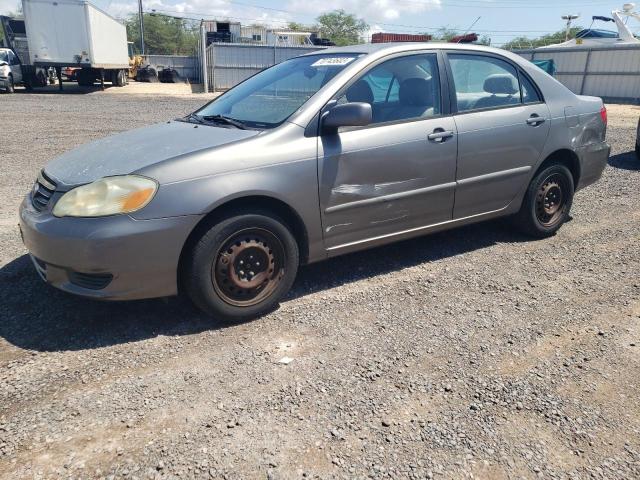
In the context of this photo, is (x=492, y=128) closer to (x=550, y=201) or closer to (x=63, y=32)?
(x=550, y=201)

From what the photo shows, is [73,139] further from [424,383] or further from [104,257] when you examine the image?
[424,383]

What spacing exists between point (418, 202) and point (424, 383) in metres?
1.63

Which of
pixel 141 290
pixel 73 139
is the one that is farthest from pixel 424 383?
pixel 73 139

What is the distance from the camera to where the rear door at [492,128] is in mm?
4215

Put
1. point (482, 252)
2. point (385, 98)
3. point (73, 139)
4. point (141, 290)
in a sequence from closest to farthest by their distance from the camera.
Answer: point (141, 290)
point (385, 98)
point (482, 252)
point (73, 139)

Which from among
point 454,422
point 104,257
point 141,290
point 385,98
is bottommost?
point 454,422

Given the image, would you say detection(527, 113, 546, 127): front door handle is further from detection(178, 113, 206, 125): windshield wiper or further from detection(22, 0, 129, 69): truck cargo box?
detection(22, 0, 129, 69): truck cargo box

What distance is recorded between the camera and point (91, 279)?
9.91 ft

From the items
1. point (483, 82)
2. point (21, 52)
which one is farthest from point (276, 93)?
point (21, 52)

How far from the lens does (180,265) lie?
319 cm

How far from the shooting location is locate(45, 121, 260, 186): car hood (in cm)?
313

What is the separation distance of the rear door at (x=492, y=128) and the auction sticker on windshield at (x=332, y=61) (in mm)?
889

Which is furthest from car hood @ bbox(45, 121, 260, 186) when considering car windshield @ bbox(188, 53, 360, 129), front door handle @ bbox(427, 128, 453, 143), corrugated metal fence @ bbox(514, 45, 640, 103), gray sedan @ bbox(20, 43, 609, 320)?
corrugated metal fence @ bbox(514, 45, 640, 103)

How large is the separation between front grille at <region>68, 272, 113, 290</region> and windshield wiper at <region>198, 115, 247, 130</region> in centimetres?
133
